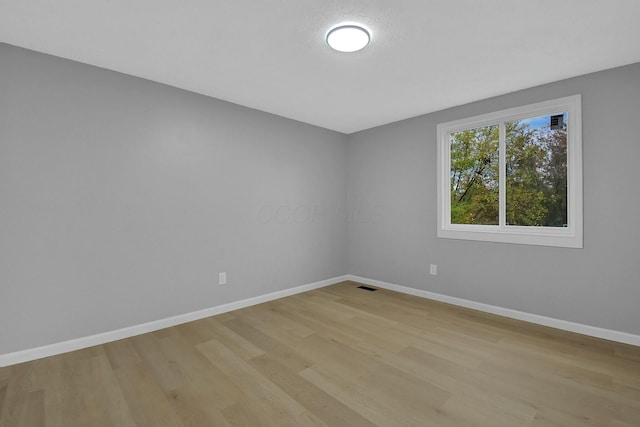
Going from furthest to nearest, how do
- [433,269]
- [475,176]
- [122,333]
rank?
1. [433,269]
2. [475,176]
3. [122,333]

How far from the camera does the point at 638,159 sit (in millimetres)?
2396

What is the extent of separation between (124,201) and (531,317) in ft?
13.4

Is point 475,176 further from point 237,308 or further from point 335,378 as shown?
point 237,308

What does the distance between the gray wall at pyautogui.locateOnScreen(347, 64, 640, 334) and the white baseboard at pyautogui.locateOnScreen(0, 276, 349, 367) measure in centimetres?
183

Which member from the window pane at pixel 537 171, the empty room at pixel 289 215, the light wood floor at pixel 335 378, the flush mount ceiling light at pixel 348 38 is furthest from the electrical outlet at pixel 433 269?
the flush mount ceiling light at pixel 348 38

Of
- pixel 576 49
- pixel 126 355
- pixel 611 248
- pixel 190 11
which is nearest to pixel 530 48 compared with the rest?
pixel 576 49

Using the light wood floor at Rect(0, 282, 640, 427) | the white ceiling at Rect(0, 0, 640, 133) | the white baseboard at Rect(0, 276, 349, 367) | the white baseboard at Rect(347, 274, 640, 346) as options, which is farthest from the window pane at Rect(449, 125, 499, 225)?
the white baseboard at Rect(0, 276, 349, 367)

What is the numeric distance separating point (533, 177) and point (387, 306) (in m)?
2.11

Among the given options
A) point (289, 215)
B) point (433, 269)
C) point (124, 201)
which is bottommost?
point (433, 269)

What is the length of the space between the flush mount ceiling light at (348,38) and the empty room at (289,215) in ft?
0.05

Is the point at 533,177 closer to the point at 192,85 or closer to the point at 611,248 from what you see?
the point at 611,248

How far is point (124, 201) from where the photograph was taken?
262cm

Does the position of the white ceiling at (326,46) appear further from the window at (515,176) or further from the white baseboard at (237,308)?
the white baseboard at (237,308)

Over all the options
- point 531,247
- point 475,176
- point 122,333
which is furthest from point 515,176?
point 122,333
